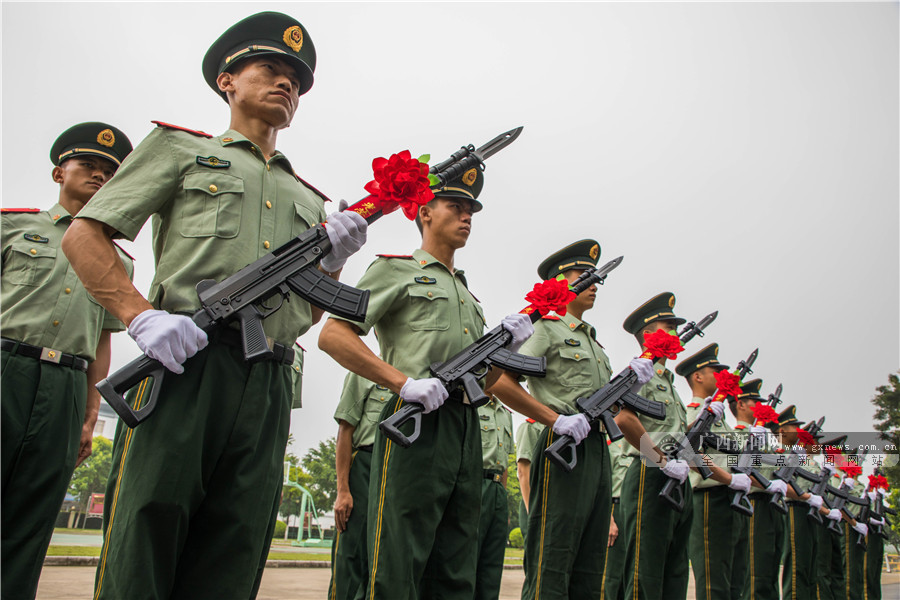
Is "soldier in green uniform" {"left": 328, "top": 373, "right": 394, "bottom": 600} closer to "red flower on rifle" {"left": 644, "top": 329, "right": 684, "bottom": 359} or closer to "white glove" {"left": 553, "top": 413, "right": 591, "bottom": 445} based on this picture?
"white glove" {"left": 553, "top": 413, "right": 591, "bottom": 445}

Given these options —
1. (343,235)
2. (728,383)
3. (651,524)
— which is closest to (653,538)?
(651,524)

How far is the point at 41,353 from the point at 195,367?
2048 millimetres

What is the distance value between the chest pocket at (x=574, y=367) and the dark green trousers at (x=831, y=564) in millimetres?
6613

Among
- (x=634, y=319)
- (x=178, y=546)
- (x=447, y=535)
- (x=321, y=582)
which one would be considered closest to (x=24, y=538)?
(x=178, y=546)

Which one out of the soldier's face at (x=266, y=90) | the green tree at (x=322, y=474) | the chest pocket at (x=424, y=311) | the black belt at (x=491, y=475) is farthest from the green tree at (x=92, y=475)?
the soldier's face at (x=266, y=90)

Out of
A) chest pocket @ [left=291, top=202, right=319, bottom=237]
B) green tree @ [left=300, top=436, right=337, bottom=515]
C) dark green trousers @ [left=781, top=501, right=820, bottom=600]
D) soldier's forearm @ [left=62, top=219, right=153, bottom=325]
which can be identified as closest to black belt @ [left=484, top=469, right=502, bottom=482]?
chest pocket @ [left=291, top=202, right=319, bottom=237]

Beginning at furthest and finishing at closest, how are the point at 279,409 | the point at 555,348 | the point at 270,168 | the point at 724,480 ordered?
the point at 724,480, the point at 555,348, the point at 270,168, the point at 279,409

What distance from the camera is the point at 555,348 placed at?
5109 millimetres

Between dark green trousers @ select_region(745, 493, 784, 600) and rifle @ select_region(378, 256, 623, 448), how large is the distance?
17.0 ft

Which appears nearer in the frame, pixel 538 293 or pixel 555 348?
pixel 538 293

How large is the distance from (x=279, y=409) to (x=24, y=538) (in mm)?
2131

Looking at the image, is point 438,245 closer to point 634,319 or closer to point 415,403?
point 415,403

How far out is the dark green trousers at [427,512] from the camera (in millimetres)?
3100

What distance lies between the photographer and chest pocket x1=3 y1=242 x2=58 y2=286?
3914 millimetres
